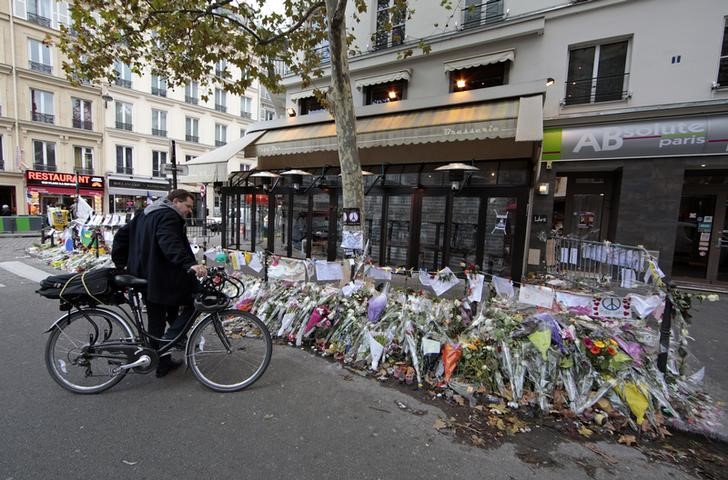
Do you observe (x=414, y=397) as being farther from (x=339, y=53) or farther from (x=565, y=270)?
(x=565, y=270)

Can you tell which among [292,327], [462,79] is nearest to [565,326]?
[292,327]

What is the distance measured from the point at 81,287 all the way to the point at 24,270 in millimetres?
7695

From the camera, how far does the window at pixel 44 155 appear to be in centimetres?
2300

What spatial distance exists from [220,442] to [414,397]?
5.68 feet

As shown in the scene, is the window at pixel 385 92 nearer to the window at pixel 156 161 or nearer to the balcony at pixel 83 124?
the window at pixel 156 161

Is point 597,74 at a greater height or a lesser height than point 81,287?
greater

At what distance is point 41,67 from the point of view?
899 inches

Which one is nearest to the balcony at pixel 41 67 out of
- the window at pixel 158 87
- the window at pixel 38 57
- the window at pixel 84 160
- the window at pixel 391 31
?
the window at pixel 38 57

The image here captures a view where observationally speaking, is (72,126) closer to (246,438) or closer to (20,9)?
(20,9)

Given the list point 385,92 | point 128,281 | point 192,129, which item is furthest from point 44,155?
point 128,281

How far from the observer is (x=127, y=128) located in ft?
86.6

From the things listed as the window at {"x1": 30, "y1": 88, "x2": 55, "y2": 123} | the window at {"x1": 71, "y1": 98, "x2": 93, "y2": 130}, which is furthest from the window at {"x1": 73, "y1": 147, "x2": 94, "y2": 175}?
the window at {"x1": 30, "y1": 88, "x2": 55, "y2": 123}

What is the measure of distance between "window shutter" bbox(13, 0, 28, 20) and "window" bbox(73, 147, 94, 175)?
345 inches

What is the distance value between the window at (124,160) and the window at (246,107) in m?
11.1
